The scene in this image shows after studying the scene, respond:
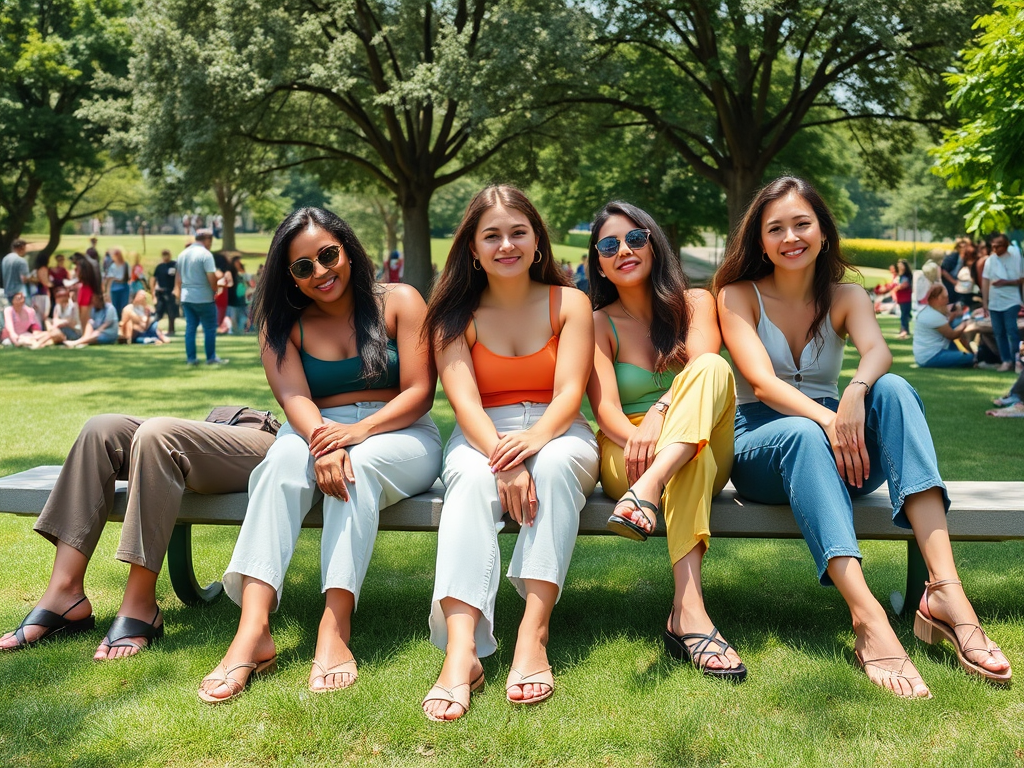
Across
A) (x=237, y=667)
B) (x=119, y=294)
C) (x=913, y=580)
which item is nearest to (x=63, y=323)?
(x=119, y=294)

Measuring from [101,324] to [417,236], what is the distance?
28.5 ft

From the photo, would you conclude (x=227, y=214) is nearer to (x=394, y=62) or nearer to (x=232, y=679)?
(x=394, y=62)

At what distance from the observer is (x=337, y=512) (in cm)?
344

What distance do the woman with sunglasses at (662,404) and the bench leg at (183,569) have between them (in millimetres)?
1752

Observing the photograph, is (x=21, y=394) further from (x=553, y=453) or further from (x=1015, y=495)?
(x=1015, y=495)

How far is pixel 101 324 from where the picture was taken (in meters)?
19.3

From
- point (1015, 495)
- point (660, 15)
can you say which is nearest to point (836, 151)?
point (660, 15)

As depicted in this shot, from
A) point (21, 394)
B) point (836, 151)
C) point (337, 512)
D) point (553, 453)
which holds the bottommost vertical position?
point (21, 394)

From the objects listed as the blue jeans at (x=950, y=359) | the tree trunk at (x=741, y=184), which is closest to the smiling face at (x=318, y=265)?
the blue jeans at (x=950, y=359)

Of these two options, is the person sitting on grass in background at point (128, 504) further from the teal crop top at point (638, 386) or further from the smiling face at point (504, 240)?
the teal crop top at point (638, 386)

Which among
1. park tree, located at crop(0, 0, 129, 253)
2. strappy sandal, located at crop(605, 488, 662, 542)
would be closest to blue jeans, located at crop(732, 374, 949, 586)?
strappy sandal, located at crop(605, 488, 662, 542)

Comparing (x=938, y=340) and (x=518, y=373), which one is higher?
(x=518, y=373)

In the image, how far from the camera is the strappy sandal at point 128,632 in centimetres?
355

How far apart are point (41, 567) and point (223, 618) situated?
1.24 metres
